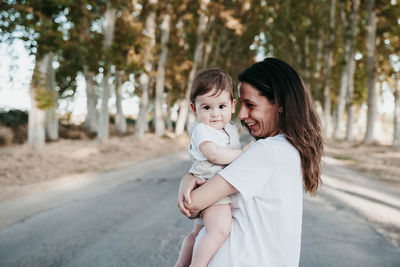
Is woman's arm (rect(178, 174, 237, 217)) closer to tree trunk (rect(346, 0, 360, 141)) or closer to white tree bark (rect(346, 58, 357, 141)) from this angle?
tree trunk (rect(346, 0, 360, 141))

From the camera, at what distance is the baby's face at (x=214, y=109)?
2.28m

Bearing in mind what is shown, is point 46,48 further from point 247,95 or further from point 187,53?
point 187,53

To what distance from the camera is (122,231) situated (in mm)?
4871

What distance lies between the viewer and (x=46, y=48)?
1063cm

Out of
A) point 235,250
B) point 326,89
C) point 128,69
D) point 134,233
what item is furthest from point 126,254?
point 326,89

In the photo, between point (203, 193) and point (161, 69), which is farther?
point (161, 69)

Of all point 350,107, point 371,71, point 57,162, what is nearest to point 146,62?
point 57,162

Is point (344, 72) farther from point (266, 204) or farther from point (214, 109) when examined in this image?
point (266, 204)

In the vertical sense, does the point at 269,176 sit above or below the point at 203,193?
above

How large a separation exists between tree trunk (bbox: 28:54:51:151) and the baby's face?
32.8 feet

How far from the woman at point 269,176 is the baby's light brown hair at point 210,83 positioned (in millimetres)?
416

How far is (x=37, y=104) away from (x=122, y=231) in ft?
26.0

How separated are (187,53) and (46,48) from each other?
1876 cm

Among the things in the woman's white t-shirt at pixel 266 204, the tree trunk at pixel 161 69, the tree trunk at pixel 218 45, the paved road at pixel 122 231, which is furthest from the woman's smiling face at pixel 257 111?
the tree trunk at pixel 218 45
